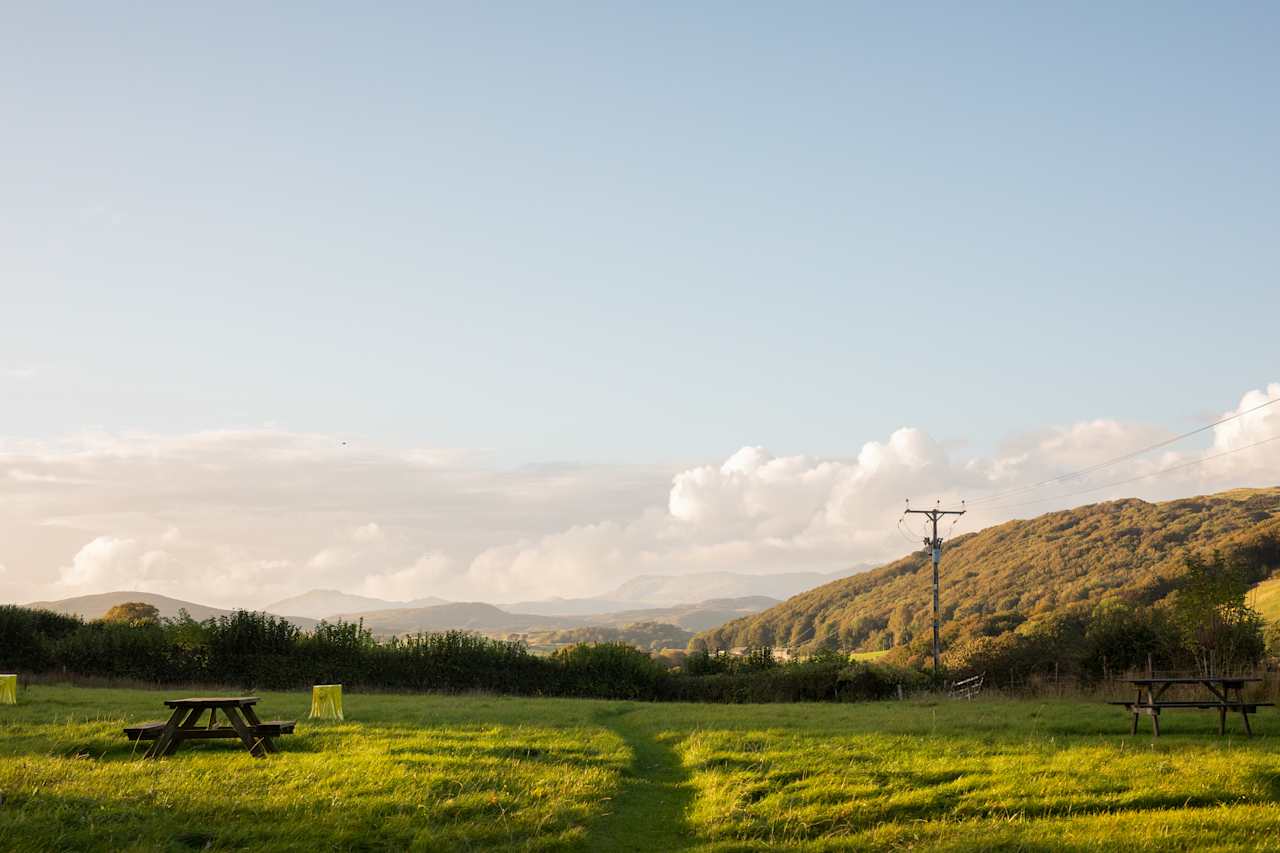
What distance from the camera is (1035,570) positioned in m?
147

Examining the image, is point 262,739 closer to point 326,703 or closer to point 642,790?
point 642,790

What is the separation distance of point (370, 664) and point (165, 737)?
1271 inches

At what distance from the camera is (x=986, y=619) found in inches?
3381

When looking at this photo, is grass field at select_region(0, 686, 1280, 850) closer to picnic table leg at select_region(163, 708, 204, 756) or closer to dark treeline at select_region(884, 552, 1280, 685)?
picnic table leg at select_region(163, 708, 204, 756)

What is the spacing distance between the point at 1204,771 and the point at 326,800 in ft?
42.3

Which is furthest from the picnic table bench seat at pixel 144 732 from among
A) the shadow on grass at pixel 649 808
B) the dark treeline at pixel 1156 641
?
the dark treeline at pixel 1156 641

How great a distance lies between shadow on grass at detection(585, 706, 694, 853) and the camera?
1264cm

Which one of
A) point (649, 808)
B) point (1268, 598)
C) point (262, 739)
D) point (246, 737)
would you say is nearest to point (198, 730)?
point (262, 739)

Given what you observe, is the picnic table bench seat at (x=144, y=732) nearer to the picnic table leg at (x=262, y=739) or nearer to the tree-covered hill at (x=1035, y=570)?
the picnic table leg at (x=262, y=739)

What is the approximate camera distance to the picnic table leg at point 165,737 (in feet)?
55.1

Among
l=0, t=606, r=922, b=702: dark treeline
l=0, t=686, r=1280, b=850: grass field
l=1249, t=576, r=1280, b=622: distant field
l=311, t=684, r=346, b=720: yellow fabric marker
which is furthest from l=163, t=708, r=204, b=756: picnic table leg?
l=1249, t=576, r=1280, b=622: distant field

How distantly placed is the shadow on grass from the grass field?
0.05 meters

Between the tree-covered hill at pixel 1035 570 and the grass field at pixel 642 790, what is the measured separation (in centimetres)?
8785

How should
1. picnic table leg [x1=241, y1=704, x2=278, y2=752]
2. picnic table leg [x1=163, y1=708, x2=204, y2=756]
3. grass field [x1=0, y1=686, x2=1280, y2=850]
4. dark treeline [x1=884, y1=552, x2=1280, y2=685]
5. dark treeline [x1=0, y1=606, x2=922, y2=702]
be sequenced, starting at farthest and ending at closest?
dark treeline [x1=0, y1=606, x2=922, y2=702], dark treeline [x1=884, y1=552, x2=1280, y2=685], picnic table leg [x1=241, y1=704, x2=278, y2=752], picnic table leg [x1=163, y1=708, x2=204, y2=756], grass field [x1=0, y1=686, x2=1280, y2=850]
